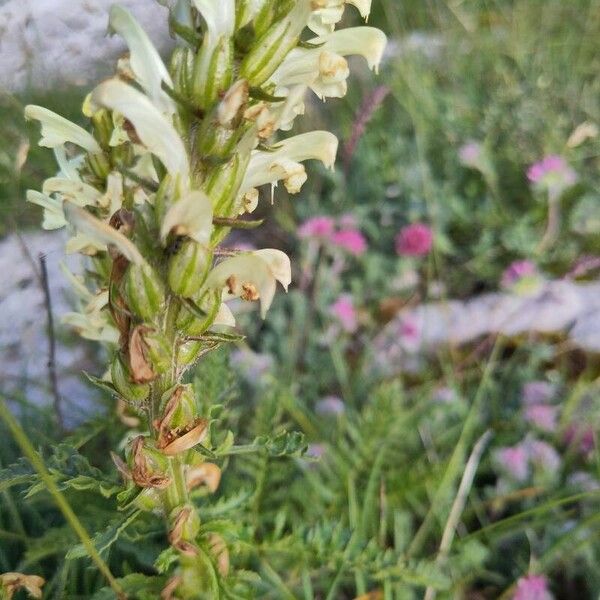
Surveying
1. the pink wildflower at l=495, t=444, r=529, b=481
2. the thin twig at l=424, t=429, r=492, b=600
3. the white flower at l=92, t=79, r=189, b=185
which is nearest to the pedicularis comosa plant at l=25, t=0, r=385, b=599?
the white flower at l=92, t=79, r=189, b=185

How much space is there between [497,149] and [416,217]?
0.54 meters

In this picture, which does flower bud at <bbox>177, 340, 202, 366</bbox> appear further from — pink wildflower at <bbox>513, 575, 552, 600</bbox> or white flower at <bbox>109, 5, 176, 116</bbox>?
pink wildflower at <bbox>513, 575, 552, 600</bbox>

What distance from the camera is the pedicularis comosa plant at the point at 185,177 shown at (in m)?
0.76

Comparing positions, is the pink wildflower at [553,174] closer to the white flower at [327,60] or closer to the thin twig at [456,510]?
the thin twig at [456,510]

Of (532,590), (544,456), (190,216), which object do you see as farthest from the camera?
(544,456)

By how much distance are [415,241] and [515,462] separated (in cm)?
79

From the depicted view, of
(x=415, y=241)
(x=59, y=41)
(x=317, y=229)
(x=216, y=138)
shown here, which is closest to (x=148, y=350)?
(x=216, y=138)

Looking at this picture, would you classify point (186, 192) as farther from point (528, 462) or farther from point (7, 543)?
point (528, 462)

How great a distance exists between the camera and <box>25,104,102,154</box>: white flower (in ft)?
3.09

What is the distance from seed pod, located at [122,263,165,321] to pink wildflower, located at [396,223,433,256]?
56.6 inches

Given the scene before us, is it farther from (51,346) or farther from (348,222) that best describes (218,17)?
(348,222)

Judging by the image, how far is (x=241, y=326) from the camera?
208cm

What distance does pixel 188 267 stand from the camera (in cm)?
80

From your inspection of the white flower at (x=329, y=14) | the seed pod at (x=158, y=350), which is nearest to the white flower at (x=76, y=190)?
the seed pod at (x=158, y=350)
